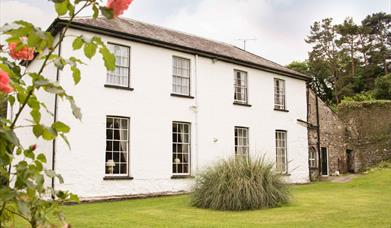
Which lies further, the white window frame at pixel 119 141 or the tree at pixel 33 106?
the white window frame at pixel 119 141

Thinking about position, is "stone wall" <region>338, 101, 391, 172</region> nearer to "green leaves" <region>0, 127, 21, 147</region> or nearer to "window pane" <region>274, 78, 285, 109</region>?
"window pane" <region>274, 78, 285, 109</region>

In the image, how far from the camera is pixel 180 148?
1588cm

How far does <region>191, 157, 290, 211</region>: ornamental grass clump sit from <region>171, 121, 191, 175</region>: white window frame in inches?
180

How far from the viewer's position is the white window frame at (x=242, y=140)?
17969mm

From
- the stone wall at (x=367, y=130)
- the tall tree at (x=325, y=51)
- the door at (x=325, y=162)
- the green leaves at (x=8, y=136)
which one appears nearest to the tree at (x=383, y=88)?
the tall tree at (x=325, y=51)

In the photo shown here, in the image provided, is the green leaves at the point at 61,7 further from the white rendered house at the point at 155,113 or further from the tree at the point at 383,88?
the tree at the point at 383,88

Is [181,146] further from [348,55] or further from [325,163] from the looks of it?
[348,55]

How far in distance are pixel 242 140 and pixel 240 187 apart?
8168mm

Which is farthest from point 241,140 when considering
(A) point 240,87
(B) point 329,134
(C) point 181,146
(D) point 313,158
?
(B) point 329,134

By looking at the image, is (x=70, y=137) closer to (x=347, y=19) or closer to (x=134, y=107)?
(x=134, y=107)

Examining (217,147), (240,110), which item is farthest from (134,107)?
(240,110)

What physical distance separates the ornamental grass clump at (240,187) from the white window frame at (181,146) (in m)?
4.57

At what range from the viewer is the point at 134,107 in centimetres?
1447

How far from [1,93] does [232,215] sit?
796cm
